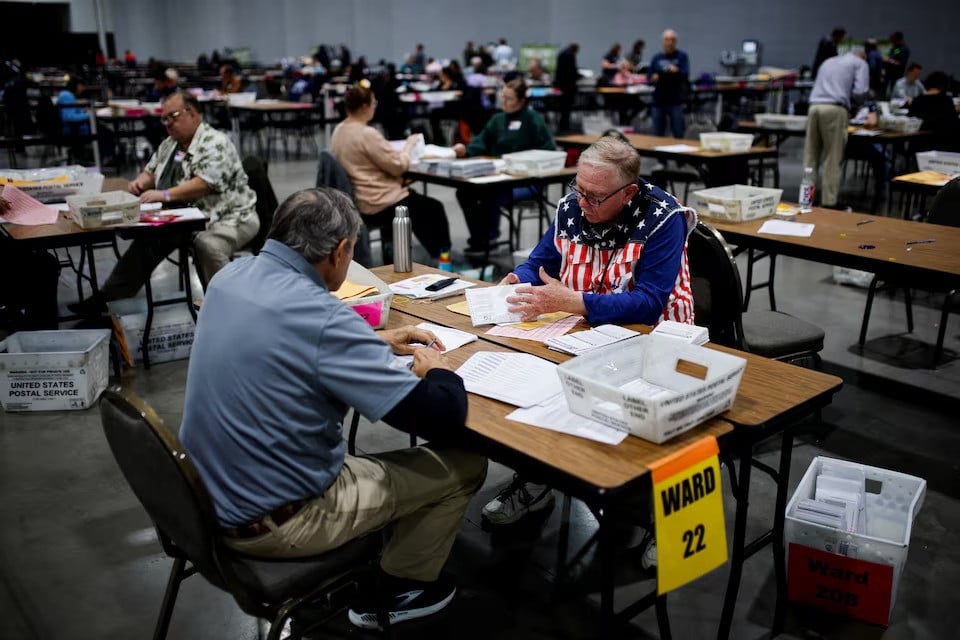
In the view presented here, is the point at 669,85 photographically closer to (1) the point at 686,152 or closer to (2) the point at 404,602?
(1) the point at 686,152

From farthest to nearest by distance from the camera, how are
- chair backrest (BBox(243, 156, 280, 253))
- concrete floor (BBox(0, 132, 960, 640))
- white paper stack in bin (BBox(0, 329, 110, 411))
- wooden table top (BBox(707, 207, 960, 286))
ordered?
chair backrest (BBox(243, 156, 280, 253)) → white paper stack in bin (BBox(0, 329, 110, 411)) → wooden table top (BBox(707, 207, 960, 286)) → concrete floor (BBox(0, 132, 960, 640))

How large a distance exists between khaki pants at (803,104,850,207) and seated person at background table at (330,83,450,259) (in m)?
4.01

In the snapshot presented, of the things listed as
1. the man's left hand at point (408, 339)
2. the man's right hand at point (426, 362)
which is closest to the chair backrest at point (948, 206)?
the man's left hand at point (408, 339)

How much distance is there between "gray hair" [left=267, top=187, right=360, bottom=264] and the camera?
1712 millimetres

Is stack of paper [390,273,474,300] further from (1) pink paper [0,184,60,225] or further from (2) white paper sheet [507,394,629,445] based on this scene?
(1) pink paper [0,184,60,225]

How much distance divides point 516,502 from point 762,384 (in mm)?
1074

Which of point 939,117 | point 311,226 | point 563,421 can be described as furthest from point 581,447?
point 939,117

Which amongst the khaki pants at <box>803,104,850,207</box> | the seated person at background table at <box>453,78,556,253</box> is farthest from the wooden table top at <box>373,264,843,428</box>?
the khaki pants at <box>803,104,850,207</box>

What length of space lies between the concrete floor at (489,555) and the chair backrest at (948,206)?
81 cm

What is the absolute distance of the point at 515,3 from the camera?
18938 millimetres

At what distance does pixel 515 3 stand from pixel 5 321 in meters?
16.7

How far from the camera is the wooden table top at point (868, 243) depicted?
10.1 feet

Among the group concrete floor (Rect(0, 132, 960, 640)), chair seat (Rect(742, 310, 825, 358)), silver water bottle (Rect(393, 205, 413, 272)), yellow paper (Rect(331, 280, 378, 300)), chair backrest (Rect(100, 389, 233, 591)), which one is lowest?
concrete floor (Rect(0, 132, 960, 640))

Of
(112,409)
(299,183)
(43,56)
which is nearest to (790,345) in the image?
(112,409)
